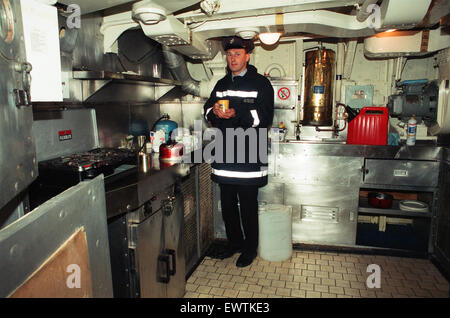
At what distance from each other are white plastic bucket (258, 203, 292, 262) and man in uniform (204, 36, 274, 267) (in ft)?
0.38

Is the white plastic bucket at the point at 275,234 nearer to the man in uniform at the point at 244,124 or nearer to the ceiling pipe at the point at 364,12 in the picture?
the man in uniform at the point at 244,124

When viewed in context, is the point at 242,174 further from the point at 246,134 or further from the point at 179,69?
the point at 179,69

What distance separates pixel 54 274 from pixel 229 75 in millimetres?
2219

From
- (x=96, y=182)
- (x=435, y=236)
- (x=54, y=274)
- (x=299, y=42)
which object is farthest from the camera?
(x=299, y=42)

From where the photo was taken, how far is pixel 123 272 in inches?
61.1

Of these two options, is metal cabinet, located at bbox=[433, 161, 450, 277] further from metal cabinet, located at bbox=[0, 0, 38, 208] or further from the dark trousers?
metal cabinet, located at bbox=[0, 0, 38, 208]

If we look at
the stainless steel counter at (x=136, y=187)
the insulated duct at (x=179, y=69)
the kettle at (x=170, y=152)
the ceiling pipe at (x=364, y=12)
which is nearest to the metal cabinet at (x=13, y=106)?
the stainless steel counter at (x=136, y=187)

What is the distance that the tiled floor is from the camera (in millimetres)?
2262

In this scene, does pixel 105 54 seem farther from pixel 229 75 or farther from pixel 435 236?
pixel 435 236

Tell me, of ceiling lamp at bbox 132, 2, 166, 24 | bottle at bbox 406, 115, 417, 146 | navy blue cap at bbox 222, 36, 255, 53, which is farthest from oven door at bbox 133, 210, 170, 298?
bottle at bbox 406, 115, 417, 146

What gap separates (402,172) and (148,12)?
2.47 meters

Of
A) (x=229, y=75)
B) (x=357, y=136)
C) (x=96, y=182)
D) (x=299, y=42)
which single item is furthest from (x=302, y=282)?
(x=299, y=42)

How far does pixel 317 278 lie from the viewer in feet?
8.07

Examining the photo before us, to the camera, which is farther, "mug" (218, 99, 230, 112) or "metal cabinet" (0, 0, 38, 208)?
"mug" (218, 99, 230, 112)
